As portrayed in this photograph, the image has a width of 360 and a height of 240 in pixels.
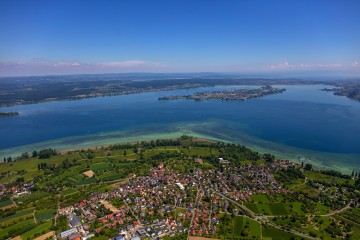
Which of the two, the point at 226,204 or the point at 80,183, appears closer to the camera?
the point at 226,204

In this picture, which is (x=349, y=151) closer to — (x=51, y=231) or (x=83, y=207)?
(x=83, y=207)

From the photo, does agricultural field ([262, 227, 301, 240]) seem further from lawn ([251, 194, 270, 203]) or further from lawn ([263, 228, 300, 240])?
lawn ([251, 194, 270, 203])

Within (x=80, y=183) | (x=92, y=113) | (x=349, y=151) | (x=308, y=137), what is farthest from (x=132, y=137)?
(x=349, y=151)

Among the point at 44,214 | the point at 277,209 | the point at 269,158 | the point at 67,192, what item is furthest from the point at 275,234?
the point at 67,192

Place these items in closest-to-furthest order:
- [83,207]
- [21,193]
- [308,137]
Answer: [83,207] → [21,193] → [308,137]

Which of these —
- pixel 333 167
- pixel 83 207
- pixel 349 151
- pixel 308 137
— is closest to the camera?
pixel 83 207

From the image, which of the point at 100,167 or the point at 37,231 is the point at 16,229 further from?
the point at 100,167

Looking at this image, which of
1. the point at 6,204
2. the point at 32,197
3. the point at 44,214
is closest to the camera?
the point at 44,214
